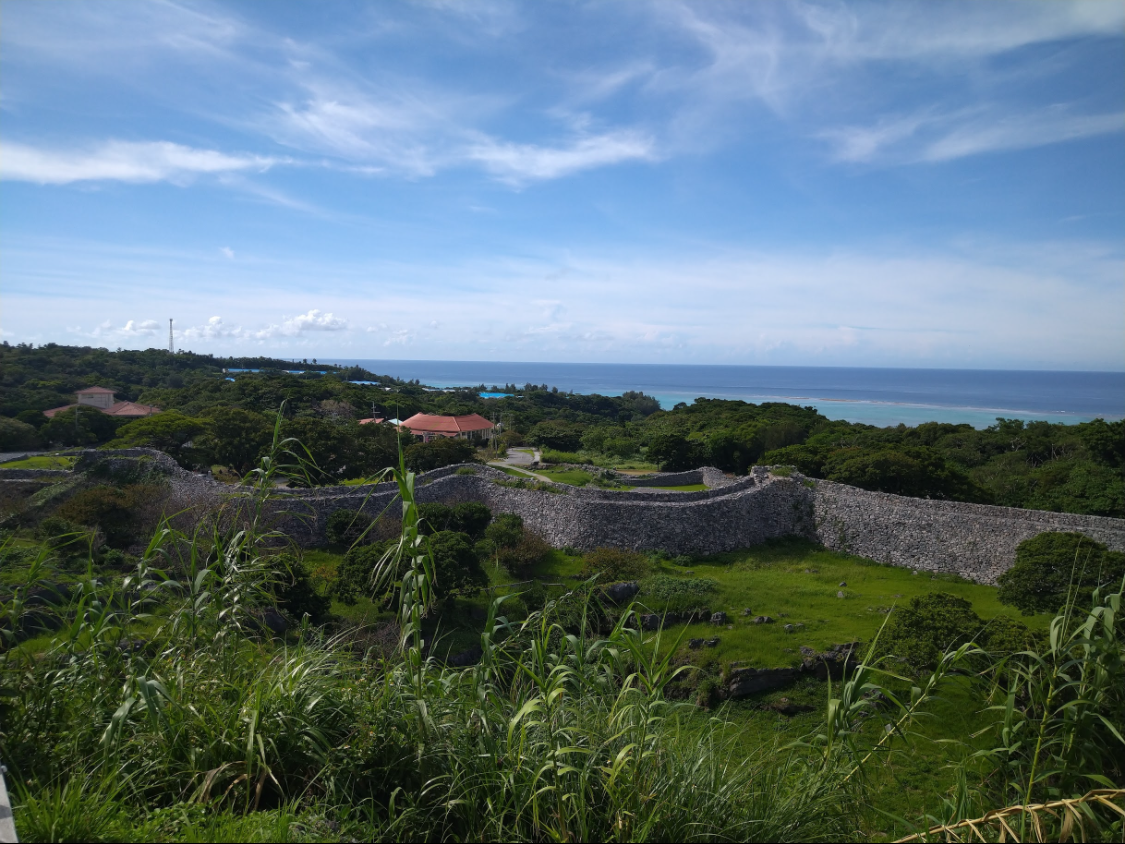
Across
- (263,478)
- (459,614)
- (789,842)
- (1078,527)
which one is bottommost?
(459,614)

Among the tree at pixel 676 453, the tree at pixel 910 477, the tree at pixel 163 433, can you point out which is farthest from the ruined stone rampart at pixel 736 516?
the tree at pixel 676 453

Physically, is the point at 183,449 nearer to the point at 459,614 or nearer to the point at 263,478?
the point at 459,614

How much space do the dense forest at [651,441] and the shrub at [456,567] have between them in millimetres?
2751

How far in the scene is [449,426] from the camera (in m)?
31.4

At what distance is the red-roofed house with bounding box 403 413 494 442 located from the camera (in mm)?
30547

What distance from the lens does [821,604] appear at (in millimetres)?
12719

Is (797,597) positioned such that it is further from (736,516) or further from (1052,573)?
(1052,573)

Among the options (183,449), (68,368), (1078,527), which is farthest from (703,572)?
(68,368)

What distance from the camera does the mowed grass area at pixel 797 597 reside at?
10734 millimetres

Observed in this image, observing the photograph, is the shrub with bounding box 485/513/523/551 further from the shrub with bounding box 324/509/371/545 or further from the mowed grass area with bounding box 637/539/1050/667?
the mowed grass area with bounding box 637/539/1050/667

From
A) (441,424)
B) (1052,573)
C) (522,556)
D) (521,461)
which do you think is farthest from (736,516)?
(441,424)

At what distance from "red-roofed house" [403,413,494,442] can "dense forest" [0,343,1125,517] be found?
1570 millimetres

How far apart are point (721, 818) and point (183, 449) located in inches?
947

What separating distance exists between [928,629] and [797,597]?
3441 mm
